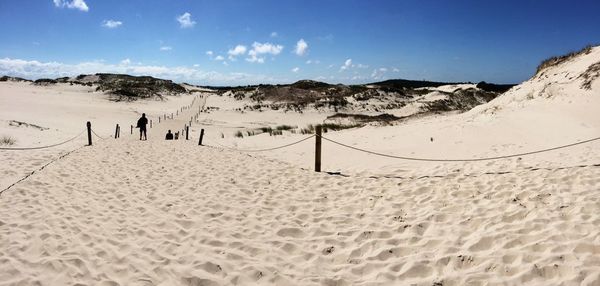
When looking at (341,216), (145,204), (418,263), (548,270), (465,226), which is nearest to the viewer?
(548,270)

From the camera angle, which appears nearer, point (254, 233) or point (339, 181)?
point (254, 233)

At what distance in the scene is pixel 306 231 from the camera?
22.2ft

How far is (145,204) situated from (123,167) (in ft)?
16.5

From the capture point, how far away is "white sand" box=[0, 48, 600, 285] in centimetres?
511

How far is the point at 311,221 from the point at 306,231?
526mm

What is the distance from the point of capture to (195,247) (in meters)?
6.05

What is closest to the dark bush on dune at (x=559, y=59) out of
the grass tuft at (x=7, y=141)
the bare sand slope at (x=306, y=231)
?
the bare sand slope at (x=306, y=231)

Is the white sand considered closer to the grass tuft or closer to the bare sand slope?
the bare sand slope

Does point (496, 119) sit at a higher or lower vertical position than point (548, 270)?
higher

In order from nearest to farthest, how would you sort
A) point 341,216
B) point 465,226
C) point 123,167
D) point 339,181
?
1. point 465,226
2. point 341,216
3. point 339,181
4. point 123,167

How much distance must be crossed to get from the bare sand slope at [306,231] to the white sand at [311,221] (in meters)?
0.03

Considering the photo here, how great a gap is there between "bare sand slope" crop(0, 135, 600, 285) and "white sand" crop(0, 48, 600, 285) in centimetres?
3

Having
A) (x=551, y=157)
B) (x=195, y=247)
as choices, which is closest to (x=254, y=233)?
(x=195, y=247)

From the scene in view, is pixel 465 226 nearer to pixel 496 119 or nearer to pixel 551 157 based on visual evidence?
pixel 551 157
